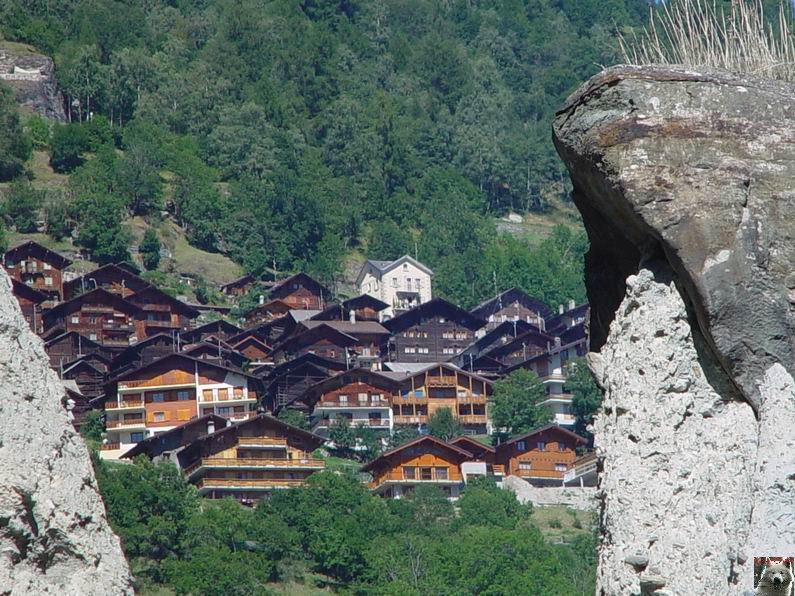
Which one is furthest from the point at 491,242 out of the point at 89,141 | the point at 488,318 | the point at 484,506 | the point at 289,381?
the point at 484,506

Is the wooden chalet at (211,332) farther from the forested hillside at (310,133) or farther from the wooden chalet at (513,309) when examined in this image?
the wooden chalet at (513,309)

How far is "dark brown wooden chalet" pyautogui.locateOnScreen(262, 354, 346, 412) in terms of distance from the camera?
331 feet

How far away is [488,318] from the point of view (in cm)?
12800

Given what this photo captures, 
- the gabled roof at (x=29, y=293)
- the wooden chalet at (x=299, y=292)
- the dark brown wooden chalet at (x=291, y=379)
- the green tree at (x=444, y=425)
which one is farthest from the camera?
the wooden chalet at (x=299, y=292)

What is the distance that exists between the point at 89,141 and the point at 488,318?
32911 mm

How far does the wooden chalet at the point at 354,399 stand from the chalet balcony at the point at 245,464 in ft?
42.2

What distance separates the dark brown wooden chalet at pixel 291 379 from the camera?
10075 cm

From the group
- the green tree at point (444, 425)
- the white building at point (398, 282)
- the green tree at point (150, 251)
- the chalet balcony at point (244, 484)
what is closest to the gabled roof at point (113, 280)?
the green tree at point (150, 251)

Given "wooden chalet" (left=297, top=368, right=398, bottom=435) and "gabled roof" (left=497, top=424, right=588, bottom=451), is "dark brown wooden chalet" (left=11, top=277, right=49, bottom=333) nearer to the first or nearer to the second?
"wooden chalet" (left=297, top=368, right=398, bottom=435)

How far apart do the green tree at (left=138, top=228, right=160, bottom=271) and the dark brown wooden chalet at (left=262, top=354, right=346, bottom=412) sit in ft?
75.1

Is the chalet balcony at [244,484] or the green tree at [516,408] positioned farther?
the green tree at [516,408]

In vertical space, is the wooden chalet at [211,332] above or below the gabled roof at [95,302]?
below

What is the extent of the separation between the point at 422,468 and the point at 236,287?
43556mm

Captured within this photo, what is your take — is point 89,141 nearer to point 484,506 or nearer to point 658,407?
point 484,506
